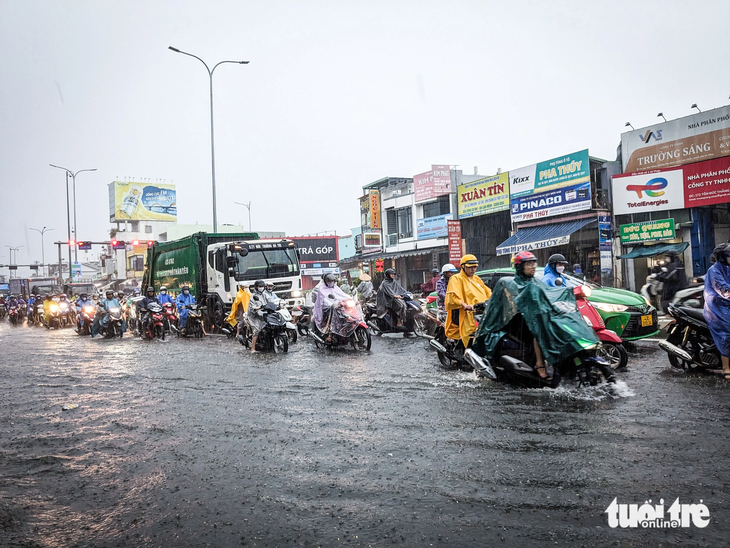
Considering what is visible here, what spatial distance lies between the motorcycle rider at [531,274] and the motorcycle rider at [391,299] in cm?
726

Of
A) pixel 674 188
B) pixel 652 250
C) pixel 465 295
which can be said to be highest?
pixel 674 188

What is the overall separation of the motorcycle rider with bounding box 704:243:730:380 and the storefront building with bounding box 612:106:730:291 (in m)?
14.8

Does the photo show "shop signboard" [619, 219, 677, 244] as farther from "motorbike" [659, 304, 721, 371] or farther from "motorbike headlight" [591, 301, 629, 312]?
"motorbike" [659, 304, 721, 371]

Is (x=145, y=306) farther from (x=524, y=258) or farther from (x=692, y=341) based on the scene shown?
(x=692, y=341)

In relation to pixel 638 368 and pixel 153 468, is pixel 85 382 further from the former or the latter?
pixel 638 368

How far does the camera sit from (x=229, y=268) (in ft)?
58.9

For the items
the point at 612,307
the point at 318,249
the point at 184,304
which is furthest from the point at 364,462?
the point at 318,249

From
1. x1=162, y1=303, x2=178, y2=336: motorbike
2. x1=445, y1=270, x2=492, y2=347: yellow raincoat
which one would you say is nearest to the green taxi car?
x1=445, y1=270, x2=492, y2=347: yellow raincoat

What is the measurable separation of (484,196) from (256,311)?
1964cm

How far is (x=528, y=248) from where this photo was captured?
25.1m

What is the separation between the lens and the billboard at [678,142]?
789 inches

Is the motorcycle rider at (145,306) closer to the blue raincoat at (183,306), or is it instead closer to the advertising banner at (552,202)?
the blue raincoat at (183,306)

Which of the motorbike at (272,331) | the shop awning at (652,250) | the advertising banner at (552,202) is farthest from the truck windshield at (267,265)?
the shop awning at (652,250)

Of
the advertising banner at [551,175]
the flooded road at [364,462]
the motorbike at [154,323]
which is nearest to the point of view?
the flooded road at [364,462]
